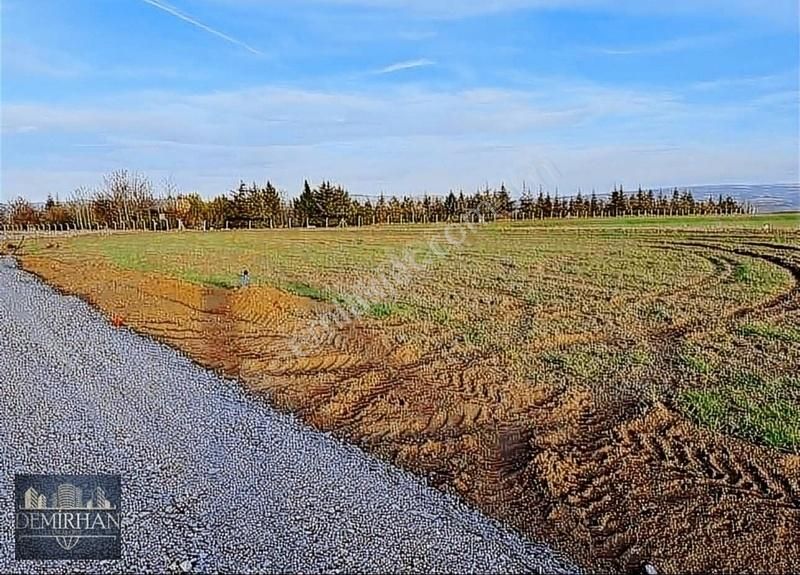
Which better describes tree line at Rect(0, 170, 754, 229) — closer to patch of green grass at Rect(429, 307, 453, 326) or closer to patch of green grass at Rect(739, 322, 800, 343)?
patch of green grass at Rect(429, 307, 453, 326)

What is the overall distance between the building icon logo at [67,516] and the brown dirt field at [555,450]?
172 cm

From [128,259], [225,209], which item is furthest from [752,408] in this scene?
[225,209]

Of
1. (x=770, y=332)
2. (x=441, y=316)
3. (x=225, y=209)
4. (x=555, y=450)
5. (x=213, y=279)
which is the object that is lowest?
(x=555, y=450)

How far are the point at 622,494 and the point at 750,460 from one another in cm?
101

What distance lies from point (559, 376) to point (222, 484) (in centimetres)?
337

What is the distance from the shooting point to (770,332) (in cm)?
756

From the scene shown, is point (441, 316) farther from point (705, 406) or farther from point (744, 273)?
point (744, 273)

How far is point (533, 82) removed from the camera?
14.3 m

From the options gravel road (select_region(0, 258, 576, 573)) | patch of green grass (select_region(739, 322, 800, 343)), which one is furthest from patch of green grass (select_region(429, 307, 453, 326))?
patch of green grass (select_region(739, 322, 800, 343))

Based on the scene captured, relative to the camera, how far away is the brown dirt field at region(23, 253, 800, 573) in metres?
3.31

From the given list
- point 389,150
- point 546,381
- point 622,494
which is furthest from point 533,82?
point 622,494

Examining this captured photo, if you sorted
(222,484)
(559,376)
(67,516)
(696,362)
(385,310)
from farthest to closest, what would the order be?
(385,310)
(696,362)
(559,376)
(222,484)
(67,516)

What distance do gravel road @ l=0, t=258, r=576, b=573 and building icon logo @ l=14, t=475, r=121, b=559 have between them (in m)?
0.06

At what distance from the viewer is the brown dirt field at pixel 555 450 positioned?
331 cm
